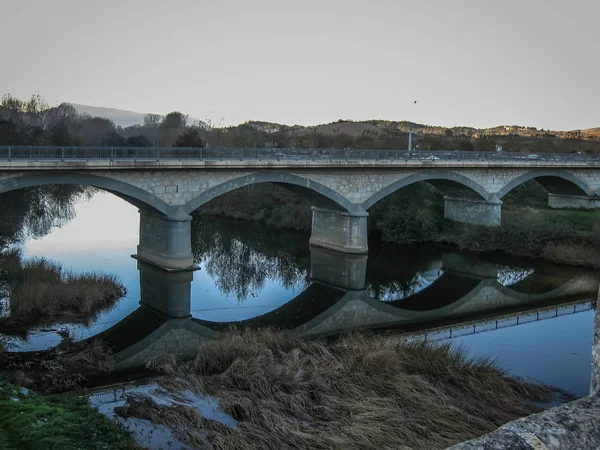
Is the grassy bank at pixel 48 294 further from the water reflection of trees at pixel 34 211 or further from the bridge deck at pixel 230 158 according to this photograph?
the water reflection of trees at pixel 34 211

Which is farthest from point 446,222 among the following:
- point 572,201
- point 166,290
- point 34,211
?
point 34,211

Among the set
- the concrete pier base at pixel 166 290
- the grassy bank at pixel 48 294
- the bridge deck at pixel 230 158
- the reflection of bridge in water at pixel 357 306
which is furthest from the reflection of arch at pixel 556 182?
the grassy bank at pixel 48 294

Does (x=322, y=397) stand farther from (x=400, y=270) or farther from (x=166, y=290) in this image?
(x=400, y=270)

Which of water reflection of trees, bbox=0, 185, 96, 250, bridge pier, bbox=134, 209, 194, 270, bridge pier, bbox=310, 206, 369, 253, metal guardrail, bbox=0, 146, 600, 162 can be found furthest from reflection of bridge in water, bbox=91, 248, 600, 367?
water reflection of trees, bbox=0, 185, 96, 250

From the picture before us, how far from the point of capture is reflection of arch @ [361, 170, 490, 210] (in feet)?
107

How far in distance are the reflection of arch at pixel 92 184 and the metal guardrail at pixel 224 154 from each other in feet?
2.33

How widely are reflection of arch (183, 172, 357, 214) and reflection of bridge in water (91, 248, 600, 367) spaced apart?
9.78 ft

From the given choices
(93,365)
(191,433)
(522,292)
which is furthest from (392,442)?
(522,292)

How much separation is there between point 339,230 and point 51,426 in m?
24.5

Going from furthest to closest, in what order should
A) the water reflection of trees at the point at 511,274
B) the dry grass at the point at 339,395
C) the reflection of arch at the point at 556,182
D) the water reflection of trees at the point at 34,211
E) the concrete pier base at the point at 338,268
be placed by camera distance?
the reflection of arch at the point at 556,182
the water reflection of trees at the point at 34,211
the water reflection of trees at the point at 511,274
the concrete pier base at the point at 338,268
the dry grass at the point at 339,395

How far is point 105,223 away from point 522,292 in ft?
90.4

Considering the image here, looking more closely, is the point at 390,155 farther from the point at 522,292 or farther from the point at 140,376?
the point at 140,376

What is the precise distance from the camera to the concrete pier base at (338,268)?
26766mm

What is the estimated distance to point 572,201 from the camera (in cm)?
4469
